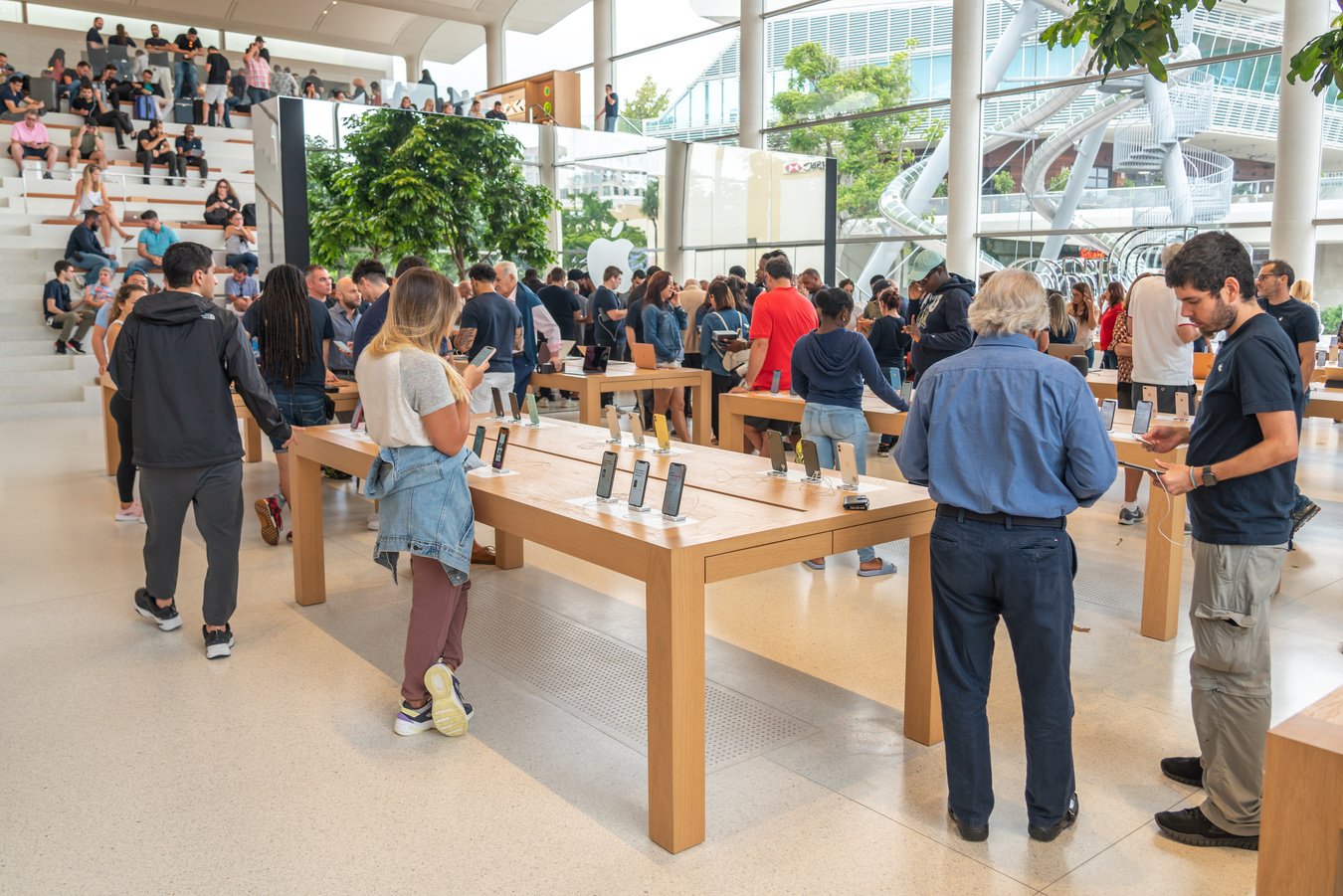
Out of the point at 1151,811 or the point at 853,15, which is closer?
the point at 1151,811

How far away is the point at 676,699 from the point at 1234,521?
142 cm

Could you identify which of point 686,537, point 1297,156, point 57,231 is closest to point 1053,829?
point 686,537

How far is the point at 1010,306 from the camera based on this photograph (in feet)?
8.21

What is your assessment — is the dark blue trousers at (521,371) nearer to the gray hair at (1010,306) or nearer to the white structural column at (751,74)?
the gray hair at (1010,306)

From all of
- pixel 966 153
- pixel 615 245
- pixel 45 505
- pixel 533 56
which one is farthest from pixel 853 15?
pixel 45 505

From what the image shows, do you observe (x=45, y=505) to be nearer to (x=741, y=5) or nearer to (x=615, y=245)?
(x=615, y=245)

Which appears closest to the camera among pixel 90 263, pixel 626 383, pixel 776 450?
pixel 776 450

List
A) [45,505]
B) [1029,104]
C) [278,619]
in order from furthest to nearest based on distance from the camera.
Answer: [1029,104], [45,505], [278,619]

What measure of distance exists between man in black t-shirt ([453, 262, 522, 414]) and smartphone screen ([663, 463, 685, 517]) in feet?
11.5

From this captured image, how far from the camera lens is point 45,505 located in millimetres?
6727

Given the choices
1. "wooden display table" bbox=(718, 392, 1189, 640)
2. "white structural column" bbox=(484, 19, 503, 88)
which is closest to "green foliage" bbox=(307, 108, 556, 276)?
"wooden display table" bbox=(718, 392, 1189, 640)

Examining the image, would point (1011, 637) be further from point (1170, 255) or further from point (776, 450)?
point (1170, 255)

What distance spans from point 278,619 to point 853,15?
1518cm

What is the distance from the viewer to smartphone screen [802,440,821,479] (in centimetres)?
342
